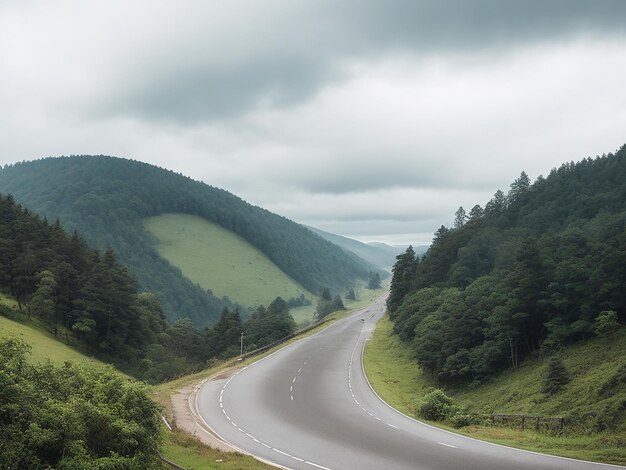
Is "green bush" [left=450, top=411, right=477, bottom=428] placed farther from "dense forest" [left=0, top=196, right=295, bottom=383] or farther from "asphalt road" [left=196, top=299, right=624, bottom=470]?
"dense forest" [left=0, top=196, right=295, bottom=383]

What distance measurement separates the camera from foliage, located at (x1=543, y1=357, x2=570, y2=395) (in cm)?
3572

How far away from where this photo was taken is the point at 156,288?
19462 centimetres

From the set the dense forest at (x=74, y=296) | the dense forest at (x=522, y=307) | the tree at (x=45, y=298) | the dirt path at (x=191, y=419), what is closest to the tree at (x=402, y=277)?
the dense forest at (x=522, y=307)

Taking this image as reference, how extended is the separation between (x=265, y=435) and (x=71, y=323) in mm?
52139

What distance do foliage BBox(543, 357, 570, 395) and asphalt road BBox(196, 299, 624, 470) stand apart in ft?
38.6

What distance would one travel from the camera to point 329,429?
88.5 ft

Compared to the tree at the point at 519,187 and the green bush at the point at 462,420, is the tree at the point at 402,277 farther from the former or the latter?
the green bush at the point at 462,420

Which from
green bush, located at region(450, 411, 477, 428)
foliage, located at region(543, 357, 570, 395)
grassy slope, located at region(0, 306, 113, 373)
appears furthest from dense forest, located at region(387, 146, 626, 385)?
grassy slope, located at region(0, 306, 113, 373)

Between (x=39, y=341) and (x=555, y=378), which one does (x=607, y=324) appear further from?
(x=39, y=341)

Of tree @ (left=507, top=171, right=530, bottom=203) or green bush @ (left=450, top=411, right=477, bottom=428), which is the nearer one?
green bush @ (left=450, top=411, right=477, bottom=428)

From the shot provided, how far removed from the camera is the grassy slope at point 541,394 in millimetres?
21906

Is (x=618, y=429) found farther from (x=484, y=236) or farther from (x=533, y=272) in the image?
(x=484, y=236)

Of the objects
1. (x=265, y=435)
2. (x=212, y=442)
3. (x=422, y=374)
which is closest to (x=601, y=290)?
(x=422, y=374)

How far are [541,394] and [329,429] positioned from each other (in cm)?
1793
